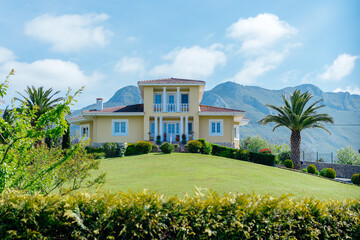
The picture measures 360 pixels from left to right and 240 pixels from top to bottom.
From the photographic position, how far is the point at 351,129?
199250 millimetres

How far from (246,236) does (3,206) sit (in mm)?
4296

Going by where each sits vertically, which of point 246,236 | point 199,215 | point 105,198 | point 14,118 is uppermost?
point 14,118

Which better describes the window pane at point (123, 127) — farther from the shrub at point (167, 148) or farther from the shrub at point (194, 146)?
the shrub at point (194, 146)

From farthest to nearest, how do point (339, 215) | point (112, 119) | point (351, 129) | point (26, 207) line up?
point (351, 129) < point (112, 119) < point (339, 215) < point (26, 207)

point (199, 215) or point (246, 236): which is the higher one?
point (199, 215)

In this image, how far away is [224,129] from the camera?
32500 millimetres

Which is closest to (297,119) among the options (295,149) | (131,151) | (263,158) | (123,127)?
(295,149)

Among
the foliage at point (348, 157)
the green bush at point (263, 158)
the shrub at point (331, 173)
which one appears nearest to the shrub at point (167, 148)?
the green bush at point (263, 158)

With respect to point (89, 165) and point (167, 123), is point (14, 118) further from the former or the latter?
point (167, 123)

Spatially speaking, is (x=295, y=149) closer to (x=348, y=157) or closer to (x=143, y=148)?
(x=143, y=148)

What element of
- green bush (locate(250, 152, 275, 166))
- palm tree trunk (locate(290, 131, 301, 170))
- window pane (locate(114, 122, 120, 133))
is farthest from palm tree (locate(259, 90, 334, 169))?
window pane (locate(114, 122, 120, 133))

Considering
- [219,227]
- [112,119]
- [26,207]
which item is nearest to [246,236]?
[219,227]

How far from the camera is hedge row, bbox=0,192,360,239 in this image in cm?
482

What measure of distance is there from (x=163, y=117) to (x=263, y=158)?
1274 cm
